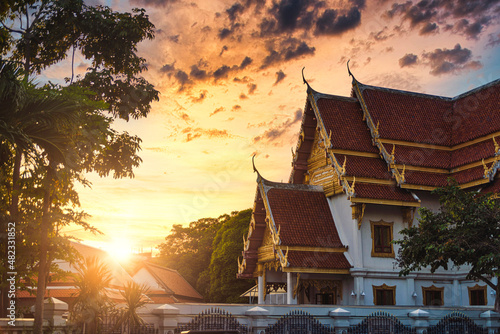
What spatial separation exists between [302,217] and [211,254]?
114 ft

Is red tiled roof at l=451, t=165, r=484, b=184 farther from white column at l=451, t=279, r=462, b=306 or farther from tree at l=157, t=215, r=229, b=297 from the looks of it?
tree at l=157, t=215, r=229, b=297

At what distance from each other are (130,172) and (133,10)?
807cm

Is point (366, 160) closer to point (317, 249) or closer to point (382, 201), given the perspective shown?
point (382, 201)

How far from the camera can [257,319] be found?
17.6 m

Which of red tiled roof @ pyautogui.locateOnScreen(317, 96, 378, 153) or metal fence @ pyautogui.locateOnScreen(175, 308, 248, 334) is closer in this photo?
metal fence @ pyautogui.locateOnScreen(175, 308, 248, 334)

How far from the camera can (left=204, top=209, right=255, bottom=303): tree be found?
45094 mm

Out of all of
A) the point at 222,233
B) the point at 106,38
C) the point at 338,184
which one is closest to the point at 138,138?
the point at 106,38

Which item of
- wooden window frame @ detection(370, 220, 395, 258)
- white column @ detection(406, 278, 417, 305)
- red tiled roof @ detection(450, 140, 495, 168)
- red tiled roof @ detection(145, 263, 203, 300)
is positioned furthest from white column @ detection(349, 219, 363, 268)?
red tiled roof @ detection(145, 263, 203, 300)

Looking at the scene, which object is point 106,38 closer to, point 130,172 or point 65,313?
point 130,172

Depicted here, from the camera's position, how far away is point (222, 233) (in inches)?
2020

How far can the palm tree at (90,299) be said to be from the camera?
52.2 ft

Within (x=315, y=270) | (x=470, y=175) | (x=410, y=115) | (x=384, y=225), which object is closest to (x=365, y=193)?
(x=384, y=225)

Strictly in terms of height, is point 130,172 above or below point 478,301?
above

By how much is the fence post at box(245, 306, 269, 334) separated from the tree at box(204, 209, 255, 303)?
1044 inches
